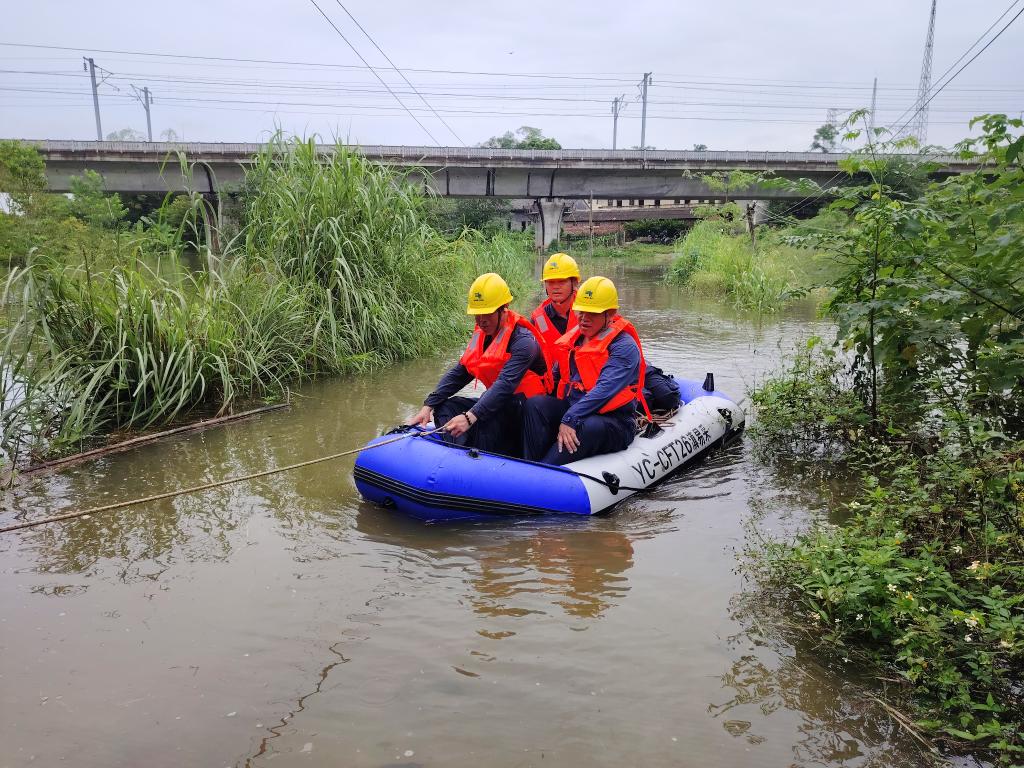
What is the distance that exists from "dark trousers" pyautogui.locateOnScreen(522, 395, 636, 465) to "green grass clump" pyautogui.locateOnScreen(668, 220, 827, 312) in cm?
620

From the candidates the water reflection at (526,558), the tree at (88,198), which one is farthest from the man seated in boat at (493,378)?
the tree at (88,198)

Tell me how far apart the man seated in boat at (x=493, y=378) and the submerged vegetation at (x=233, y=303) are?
7.90 ft

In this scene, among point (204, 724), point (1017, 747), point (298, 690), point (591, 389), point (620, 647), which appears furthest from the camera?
point (591, 389)

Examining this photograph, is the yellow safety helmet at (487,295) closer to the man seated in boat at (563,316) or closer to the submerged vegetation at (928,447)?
the man seated in boat at (563,316)

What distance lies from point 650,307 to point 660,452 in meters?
9.43

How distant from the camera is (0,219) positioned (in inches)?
512

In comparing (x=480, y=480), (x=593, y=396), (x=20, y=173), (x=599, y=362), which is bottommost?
(x=480, y=480)

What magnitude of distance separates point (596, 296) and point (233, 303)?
3.62 m

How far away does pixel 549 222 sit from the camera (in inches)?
1308

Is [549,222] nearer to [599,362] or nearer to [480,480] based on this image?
[599,362]

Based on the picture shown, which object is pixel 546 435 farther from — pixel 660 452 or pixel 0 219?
pixel 0 219

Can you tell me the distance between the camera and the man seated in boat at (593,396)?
432cm

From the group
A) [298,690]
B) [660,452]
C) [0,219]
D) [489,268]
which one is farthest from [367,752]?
[0,219]

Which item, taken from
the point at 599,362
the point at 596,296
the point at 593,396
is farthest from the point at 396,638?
the point at 596,296
